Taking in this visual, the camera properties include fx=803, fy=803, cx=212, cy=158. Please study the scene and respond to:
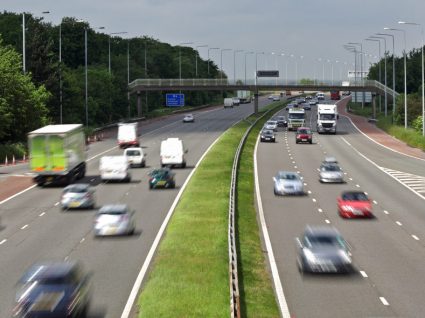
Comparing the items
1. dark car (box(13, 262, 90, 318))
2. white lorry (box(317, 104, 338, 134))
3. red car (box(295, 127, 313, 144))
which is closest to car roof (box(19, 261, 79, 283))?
dark car (box(13, 262, 90, 318))

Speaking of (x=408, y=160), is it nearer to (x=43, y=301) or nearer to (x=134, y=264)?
(x=134, y=264)

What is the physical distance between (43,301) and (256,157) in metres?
61.5

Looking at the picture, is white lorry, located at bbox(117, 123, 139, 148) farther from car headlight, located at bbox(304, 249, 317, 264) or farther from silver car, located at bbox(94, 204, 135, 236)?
car headlight, located at bbox(304, 249, 317, 264)

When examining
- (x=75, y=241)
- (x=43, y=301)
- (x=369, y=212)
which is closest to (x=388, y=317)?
(x=43, y=301)

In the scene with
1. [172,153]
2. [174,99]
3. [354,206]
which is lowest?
[354,206]

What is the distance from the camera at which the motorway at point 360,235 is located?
2655 cm

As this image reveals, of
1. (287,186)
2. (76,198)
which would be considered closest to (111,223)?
(76,198)

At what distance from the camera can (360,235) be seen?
39.9 metres

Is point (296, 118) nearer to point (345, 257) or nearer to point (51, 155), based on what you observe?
point (51, 155)

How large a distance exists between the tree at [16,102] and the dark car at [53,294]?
58.6 metres

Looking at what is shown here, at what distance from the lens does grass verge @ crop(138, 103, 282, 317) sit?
24442mm

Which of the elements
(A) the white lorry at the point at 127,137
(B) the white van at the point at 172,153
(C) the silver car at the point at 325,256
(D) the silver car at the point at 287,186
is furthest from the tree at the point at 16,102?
(C) the silver car at the point at 325,256

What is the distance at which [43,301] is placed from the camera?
21781 mm

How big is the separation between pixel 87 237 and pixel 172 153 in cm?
3113
